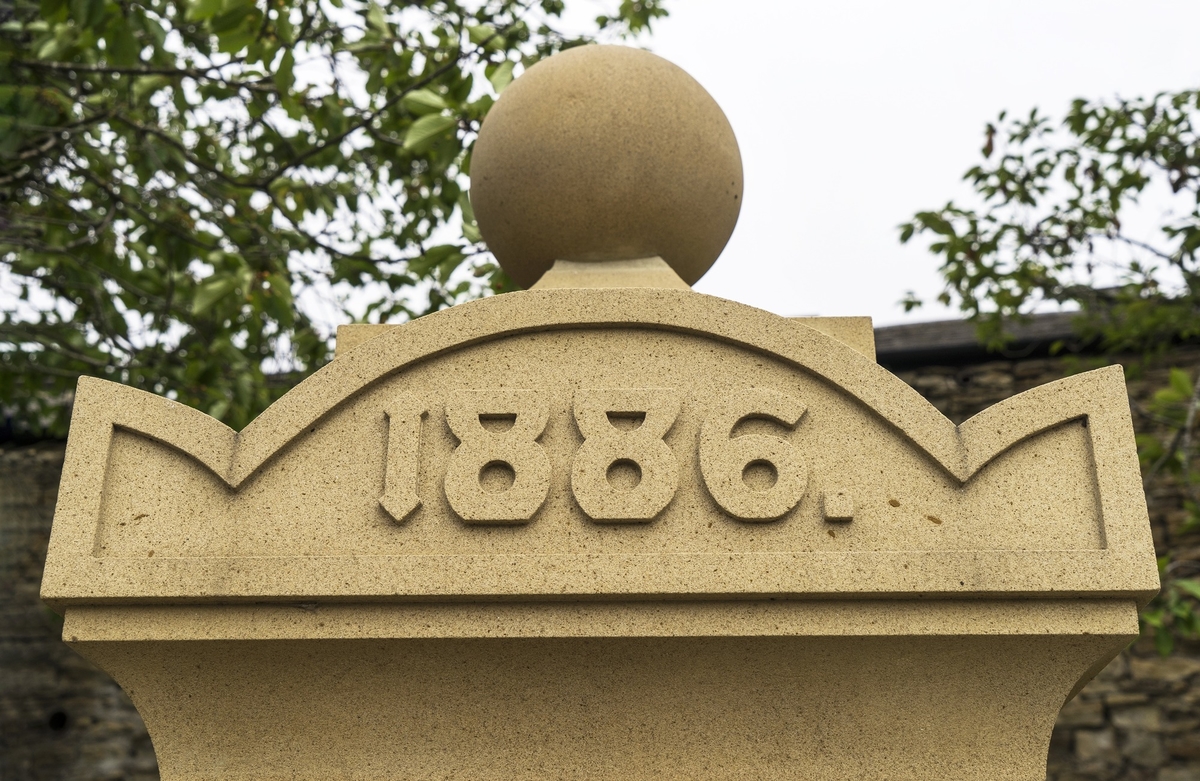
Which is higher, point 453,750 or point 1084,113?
point 1084,113

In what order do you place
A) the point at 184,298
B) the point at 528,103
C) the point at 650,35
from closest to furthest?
the point at 528,103 < the point at 184,298 < the point at 650,35

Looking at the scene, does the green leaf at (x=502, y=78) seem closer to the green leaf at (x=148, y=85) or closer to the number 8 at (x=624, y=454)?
the green leaf at (x=148, y=85)

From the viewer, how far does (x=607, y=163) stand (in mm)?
1936

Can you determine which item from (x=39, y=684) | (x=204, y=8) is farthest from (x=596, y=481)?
(x=39, y=684)

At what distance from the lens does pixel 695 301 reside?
1.70 metres

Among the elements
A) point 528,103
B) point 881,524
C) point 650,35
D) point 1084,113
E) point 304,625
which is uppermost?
point 650,35

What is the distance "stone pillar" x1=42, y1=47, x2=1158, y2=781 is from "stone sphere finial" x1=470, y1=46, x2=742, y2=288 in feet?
1.06

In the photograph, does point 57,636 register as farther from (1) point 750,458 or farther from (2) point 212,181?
(1) point 750,458

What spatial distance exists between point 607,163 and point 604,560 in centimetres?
80

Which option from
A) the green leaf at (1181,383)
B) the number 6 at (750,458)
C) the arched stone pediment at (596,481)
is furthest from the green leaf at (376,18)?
the green leaf at (1181,383)

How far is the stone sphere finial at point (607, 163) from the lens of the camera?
76.4 inches

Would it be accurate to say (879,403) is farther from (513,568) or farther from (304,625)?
(304,625)

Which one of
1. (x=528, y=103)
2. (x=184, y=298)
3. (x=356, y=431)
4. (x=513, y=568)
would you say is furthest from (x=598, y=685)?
(x=184, y=298)

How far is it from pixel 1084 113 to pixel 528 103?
4.70 metres
